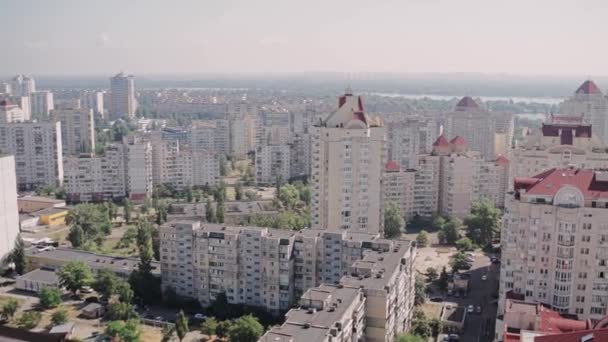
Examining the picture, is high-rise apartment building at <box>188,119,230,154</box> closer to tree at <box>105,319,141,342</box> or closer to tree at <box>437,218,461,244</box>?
tree at <box>437,218,461,244</box>

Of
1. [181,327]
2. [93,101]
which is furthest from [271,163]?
[93,101]

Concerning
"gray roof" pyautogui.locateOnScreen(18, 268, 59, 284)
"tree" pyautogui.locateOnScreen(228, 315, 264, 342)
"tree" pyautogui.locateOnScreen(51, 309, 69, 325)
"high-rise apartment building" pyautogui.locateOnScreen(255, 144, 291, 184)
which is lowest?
"tree" pyautogui.locateOnScreen(51, 309, 69, 325)

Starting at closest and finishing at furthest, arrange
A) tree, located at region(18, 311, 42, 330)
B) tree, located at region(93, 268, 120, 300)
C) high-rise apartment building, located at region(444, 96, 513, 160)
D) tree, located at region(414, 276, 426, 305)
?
tree, located at region(18, 311, 42, 330), tree, located at region(93, 268, 120, 300), tree, located at region(414, 276, 426, 305), high-rise apartment building, located at region(444, 96, 513, 160)

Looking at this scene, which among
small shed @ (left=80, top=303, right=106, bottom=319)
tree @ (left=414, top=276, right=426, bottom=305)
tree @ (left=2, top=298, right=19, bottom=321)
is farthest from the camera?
tree @ (left=414, top=276, right=426, bottom=305)

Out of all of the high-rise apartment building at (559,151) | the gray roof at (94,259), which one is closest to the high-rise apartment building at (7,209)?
the gray roof at (94,259)

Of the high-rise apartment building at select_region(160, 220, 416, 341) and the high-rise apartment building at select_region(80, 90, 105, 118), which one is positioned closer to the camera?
the high-rise apartment building at select_region(160, 220, 416, 341)

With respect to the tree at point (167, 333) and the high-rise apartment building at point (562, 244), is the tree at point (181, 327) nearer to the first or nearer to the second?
the tree at point (167, 333)

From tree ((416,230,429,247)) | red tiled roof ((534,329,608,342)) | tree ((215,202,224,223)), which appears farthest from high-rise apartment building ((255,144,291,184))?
red tiled roof ((534,329,608,342))

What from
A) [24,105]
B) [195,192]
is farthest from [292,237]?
[24,105]
